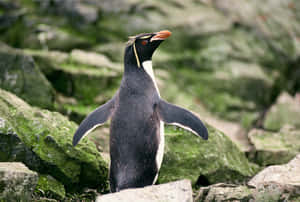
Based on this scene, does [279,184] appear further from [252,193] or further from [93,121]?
[93,121]

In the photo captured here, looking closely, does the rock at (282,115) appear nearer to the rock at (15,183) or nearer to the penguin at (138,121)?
the penguin at (138,121)

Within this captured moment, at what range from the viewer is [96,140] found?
17.3 feet

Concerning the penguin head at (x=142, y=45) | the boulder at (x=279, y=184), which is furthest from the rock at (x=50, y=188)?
the boulder at (x=279, y=184)

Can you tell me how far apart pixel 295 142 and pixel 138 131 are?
10.7 feet

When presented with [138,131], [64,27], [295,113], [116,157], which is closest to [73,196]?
[116,157]

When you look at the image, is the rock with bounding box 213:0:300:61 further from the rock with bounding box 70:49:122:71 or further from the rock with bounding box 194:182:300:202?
the rock with bounding box 194:182:300:202

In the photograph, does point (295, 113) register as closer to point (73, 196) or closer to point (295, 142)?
point (295, 142)

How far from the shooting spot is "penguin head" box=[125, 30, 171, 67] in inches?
150

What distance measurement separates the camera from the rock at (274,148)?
5383 millimetres

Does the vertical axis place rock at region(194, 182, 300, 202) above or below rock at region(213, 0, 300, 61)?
above

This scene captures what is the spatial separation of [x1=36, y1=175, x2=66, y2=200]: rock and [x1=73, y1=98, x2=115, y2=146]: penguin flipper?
518mm

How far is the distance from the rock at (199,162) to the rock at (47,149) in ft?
2.83

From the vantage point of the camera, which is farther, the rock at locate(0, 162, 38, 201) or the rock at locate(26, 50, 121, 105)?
the rock at locate(26, 50, 121, 105)

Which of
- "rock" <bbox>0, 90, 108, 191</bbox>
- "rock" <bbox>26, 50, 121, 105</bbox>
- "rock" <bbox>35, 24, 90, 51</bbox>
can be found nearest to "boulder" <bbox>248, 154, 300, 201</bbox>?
"rock" <bbox>0, 90, 108, 191</bbox>
